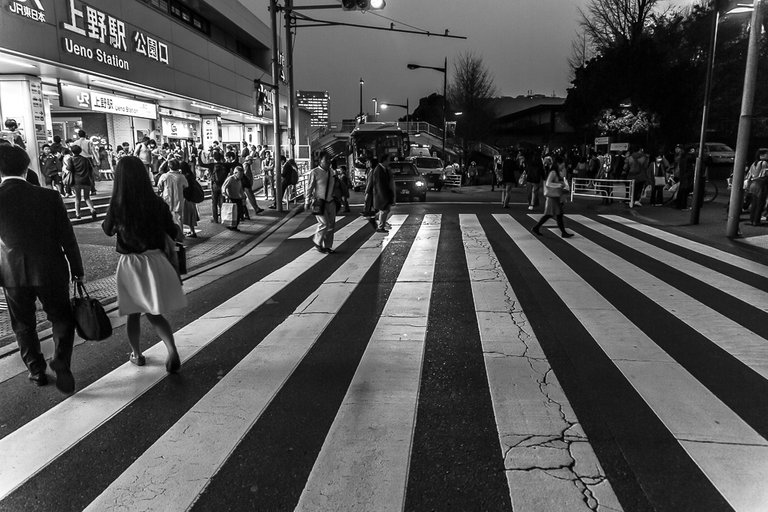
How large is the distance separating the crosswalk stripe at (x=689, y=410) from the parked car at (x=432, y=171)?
2288 centimetres

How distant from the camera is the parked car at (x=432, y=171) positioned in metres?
29.1

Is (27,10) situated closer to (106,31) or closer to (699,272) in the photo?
(106,31)

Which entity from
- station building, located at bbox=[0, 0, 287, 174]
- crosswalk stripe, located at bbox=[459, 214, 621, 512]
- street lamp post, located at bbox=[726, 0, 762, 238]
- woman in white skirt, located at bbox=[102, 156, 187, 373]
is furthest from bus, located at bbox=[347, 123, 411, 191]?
woman in white skirt, located at bbox=[102, 156, 187, 373]

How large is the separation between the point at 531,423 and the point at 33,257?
3744 millimetres

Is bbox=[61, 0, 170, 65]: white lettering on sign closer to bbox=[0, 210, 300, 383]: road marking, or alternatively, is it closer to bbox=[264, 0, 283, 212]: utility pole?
bbox=[264, 0, 283, 212]: utility pole

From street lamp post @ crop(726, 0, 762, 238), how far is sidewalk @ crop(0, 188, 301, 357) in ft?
34.2

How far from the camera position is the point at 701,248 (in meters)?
10.7

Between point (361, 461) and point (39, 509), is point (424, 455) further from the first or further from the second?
point (39, 509)

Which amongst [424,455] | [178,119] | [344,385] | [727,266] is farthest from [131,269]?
[178,119]

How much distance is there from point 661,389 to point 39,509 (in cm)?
411

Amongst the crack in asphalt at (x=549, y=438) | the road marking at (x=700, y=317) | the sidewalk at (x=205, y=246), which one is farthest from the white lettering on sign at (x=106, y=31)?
the road marking at (x=700, y=317)

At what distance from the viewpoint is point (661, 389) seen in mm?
4152

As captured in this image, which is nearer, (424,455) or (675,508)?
(675,508)

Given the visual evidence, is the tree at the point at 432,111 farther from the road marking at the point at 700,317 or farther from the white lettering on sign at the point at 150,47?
the road marking at the point at 700,317
